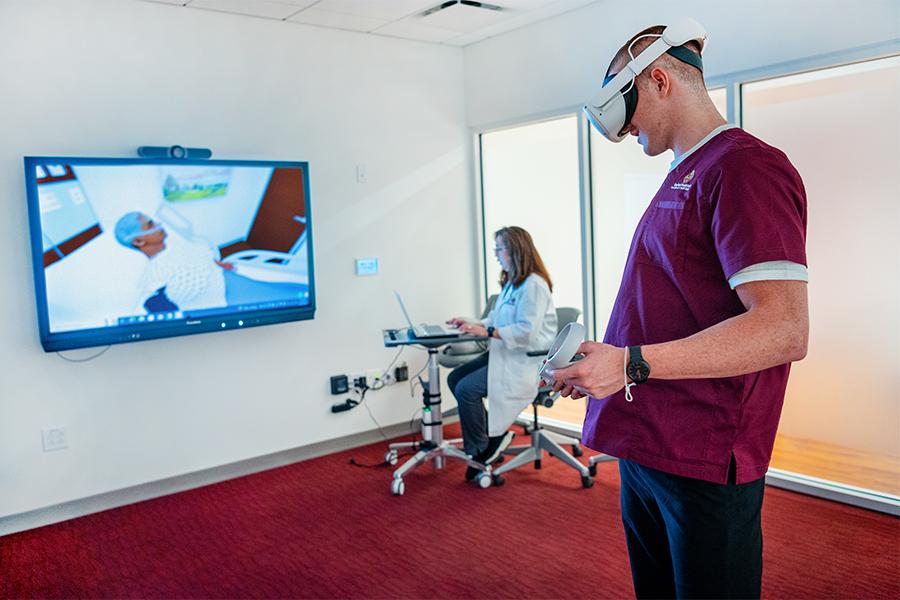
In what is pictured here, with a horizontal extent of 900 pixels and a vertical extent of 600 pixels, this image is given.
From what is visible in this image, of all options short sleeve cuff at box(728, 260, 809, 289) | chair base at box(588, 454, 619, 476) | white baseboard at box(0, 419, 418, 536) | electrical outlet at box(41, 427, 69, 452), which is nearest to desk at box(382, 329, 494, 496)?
chair base at box(588, 454, 619, 476)

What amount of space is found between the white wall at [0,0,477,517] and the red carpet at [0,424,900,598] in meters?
0.41

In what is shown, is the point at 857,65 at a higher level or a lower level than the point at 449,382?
higher

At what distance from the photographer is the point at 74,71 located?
3.80m

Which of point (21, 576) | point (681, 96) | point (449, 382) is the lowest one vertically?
point (21, 576)

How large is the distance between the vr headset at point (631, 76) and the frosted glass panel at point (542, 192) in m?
3.31

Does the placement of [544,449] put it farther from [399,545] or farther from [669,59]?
[669,59]

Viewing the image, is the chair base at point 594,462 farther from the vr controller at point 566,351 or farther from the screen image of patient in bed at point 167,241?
the vr controller at point 566,351

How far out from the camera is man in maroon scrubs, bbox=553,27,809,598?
1.19 meters

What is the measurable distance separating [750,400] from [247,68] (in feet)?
12.5

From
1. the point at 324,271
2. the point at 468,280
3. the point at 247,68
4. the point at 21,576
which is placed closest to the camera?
the point at 21,576

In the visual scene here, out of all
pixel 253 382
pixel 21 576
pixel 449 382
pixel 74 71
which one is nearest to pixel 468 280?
pixel 449 382

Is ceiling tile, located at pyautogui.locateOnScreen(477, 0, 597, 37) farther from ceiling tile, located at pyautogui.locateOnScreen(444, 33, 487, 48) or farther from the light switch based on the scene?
the light switch

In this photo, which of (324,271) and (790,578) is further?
(324,271)

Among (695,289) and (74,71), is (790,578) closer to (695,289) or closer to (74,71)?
(695,289)
